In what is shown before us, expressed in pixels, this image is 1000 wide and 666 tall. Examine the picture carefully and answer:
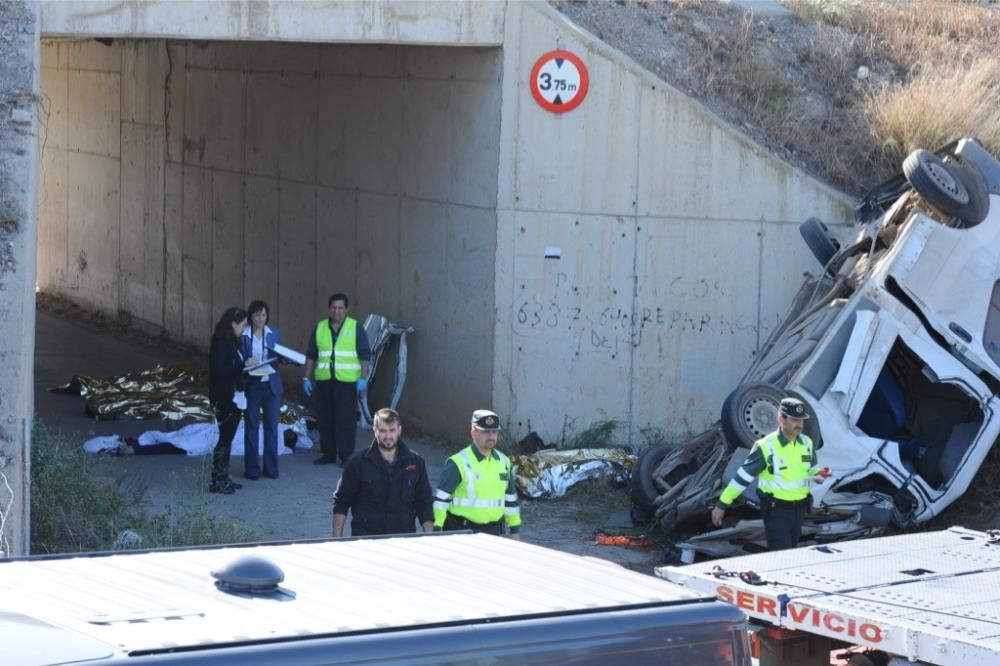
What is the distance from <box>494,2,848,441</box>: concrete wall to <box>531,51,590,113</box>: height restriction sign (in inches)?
3.1

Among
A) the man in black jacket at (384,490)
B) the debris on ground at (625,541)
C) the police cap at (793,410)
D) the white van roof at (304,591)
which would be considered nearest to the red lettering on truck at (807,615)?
the white van roof at (304,591)

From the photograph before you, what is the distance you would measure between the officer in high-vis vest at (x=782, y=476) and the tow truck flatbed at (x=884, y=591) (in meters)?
2.02

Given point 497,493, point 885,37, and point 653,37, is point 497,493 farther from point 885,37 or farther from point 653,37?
point 885,37

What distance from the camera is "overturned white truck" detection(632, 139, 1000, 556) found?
10945mm

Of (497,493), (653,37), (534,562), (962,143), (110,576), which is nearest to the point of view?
(110,576)

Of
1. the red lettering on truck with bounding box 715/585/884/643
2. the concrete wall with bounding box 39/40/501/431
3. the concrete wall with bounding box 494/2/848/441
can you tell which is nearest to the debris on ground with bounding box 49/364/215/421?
the concrete wall with bounding box 39/40/501/431

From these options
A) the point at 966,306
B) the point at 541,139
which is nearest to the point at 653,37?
the point at 541,139

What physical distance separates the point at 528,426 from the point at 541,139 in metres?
2.76

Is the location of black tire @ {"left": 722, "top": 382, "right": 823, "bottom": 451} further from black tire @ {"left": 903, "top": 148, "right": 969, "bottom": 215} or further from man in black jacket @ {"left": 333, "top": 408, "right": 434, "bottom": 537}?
man in black jacket @ {"left": 333, "top": 408, "right": 434, "bottom": 537}

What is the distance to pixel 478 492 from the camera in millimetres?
→ 8523

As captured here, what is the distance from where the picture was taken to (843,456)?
35.9ft

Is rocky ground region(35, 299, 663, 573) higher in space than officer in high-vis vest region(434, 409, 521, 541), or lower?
lower

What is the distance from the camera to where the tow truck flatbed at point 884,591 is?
6.02 metres

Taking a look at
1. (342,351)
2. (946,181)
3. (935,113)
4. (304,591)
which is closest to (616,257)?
(342,351)
